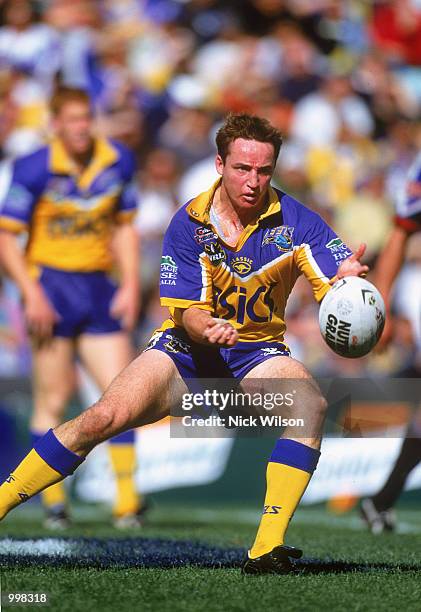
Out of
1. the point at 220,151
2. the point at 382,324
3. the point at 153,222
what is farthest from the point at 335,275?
the point at 153,222

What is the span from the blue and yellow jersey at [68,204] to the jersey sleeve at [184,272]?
262 cm

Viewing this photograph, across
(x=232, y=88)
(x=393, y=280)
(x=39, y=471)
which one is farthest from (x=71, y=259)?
(x=232, y=88)

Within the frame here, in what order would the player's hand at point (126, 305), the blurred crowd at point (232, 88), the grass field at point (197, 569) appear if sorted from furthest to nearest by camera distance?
1. the blurred crowd at point (232, 88)
2. the player's hand at point (126, 305)
3. the grass field at point (197, 569)

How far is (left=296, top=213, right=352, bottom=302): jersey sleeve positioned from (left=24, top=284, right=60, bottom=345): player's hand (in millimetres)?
2800

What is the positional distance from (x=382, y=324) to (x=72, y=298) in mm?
3271

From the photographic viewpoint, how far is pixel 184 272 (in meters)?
4.88

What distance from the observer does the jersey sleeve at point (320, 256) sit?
486 centimetres

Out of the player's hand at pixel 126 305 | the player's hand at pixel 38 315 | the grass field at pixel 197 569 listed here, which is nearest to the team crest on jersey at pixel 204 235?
the grass field at pixel 197 569

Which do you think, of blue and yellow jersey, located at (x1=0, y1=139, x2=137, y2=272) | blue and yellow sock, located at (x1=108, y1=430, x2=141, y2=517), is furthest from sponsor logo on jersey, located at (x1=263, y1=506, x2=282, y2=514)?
blue and yellow jersey, located at (x1=0, y1=139, x2=137, y2=272)

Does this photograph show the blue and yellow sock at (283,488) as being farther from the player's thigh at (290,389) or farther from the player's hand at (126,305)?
the player's hand at (126,305)

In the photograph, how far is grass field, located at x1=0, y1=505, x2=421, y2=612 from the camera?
3.99 meters

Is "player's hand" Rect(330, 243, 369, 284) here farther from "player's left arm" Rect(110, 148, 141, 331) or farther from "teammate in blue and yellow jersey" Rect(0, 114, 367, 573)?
"player's left arm" Rect(110, 148, 141, 331)

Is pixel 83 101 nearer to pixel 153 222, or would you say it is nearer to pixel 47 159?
pixel 47 159

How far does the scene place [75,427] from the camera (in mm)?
4703
